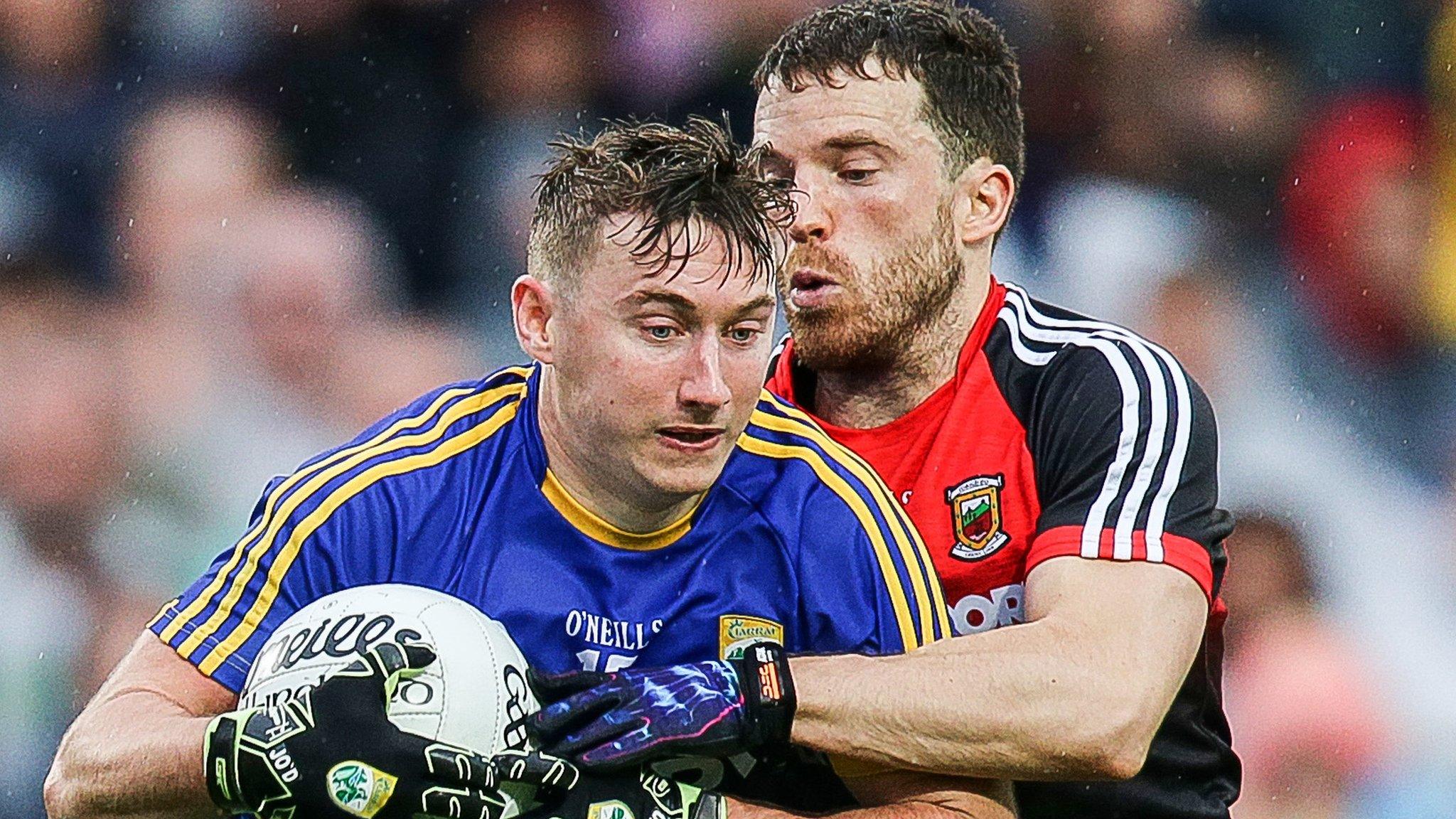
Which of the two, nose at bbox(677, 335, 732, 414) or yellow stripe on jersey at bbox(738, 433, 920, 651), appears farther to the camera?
yellow stripe on jersey at bbox(738, 433, 920, 651)

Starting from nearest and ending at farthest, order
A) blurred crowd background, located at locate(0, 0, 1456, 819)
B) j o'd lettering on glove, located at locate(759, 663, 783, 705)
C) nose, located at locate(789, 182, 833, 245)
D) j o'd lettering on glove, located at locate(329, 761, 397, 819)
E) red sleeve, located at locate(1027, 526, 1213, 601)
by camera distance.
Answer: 1. j o'd lettering on glove, located at locate(329, 761, 397, 819)
2. j o'd lettering on glove, located at locate(759, 663, 783, 705)
3. red sleeve, located at locate(1027, 526, 1213, 601)
4. nose, located at locate(789, 182, 833, 245)
5. blurred crowd background, located at locate(0, 0, 1456, 819)

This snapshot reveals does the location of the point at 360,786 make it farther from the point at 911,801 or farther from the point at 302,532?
the point at 911,801

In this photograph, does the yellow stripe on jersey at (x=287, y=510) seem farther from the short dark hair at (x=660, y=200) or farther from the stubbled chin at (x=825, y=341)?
the stubbled chin at (x=825, y=341)

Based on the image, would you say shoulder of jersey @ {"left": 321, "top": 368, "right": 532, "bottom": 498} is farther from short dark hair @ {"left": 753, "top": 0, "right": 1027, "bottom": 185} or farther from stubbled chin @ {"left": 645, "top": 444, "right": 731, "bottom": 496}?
short dark hair @ {"left": 753, "top": 0, "right": 1027, "bottom": 185}

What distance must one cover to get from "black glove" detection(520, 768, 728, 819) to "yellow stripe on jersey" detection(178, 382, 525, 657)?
1.98 ft

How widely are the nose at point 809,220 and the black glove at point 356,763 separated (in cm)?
130

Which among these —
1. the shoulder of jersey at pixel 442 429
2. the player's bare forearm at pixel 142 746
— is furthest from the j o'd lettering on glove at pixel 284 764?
the shoulder of jersey at pixel 442 429

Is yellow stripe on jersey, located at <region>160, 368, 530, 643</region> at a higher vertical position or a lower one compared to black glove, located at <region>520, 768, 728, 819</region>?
higher

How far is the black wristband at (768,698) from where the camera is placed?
2.70m

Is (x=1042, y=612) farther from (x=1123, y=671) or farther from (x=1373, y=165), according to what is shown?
(x=1373, y=165)

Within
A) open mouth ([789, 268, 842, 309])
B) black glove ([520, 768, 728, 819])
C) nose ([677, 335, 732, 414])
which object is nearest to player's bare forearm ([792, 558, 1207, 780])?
black glove ([520, 768, 728, 819])

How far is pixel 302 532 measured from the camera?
9.37 ft

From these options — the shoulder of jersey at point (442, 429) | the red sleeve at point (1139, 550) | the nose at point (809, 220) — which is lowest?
the red sleeve at point (1139, 550)

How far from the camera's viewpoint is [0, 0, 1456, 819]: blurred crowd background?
533 cm
